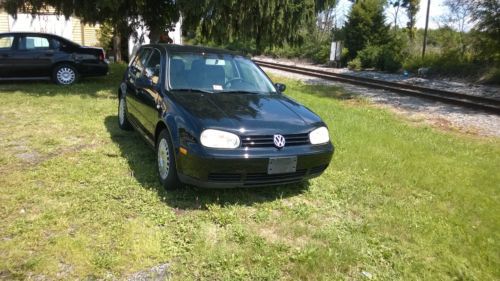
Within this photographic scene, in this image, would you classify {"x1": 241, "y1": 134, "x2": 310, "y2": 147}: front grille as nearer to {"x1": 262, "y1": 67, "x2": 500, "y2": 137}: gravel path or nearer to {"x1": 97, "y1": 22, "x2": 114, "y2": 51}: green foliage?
{"x1": 262, "y1": 67, "x2": 500, "y2": 137}: gravel path

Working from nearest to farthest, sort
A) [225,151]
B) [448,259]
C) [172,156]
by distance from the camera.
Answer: [448,259] < [225,151] < [172,156]

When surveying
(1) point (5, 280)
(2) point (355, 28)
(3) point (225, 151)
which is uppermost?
(2) point (355, 28)

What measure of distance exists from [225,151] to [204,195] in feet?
2.48

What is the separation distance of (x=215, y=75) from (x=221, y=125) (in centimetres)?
147

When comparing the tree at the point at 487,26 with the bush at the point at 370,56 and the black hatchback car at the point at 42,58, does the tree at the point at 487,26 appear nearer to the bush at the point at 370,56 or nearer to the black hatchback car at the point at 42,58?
the bush at the point at 370,56

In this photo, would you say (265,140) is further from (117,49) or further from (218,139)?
(117,49)

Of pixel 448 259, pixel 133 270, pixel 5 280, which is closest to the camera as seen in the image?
pixel 5 280

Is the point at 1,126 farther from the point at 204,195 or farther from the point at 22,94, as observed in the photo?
the point at 204,195

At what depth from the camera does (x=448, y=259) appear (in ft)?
11.5

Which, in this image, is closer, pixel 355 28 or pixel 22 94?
pixel 22 94

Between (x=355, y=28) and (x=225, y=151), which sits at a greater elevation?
(x=355, y=28)

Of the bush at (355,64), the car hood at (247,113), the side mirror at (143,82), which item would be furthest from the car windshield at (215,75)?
the bush at (355,64)

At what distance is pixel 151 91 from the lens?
5234 millimetres

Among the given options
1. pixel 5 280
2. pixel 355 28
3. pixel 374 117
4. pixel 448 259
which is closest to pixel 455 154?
pixel 374 117
